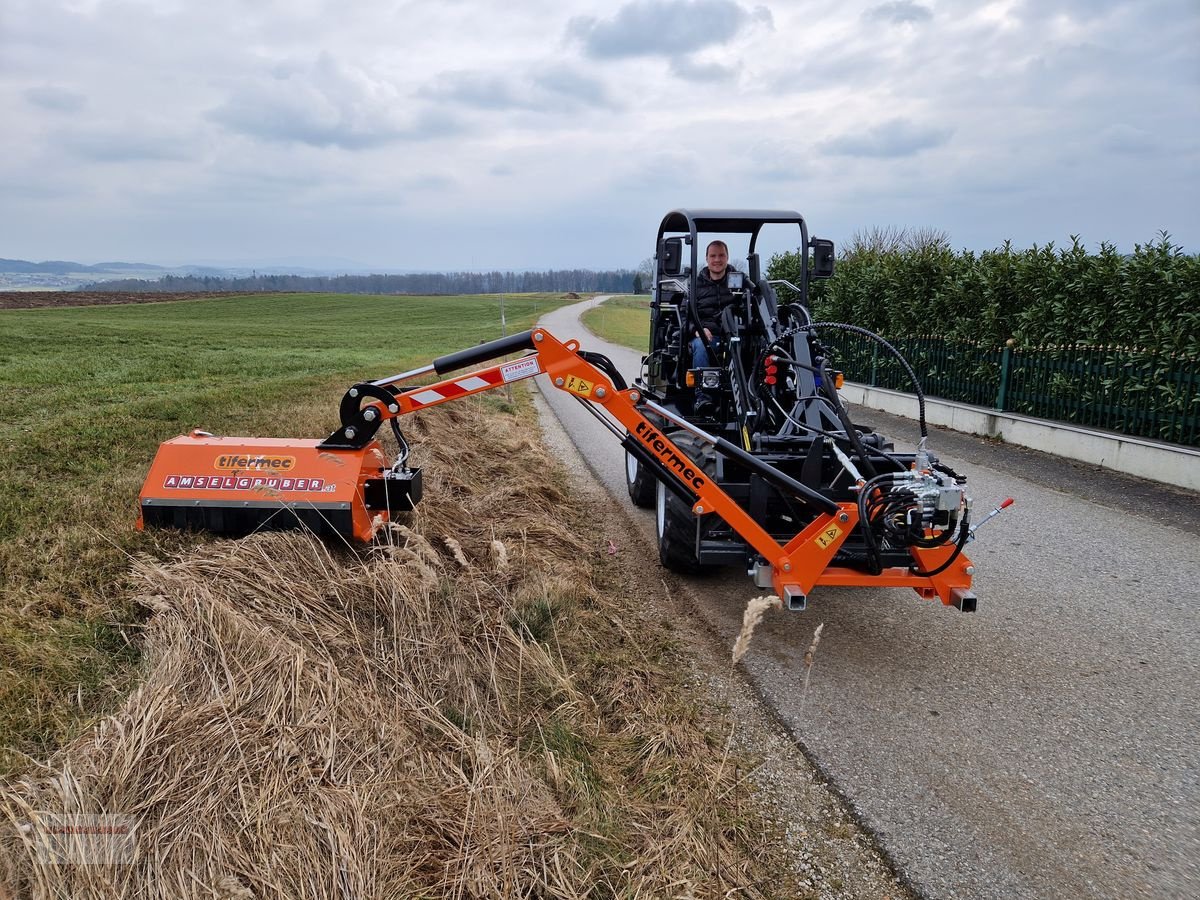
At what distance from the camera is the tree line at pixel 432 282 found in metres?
98.9

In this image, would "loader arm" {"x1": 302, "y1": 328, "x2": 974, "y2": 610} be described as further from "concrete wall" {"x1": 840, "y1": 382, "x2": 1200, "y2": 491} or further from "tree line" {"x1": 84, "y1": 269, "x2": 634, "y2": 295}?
"tree line" {"x1": 84, "y1": 269, "x2": 634, "y2": 295}

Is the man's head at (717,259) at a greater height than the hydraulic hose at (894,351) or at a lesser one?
greater

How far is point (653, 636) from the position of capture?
4270mm

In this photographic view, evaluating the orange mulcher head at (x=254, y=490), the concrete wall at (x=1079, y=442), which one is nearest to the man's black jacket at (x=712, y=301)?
the orange mulcher head at (x=254, y=490)

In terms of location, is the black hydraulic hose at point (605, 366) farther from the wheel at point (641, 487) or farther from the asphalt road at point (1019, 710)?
the wheel at point (641, 487)

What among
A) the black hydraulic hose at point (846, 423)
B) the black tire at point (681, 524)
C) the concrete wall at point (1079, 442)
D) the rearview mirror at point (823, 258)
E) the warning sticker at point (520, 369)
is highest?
the rearview mirror at point (823, 258)

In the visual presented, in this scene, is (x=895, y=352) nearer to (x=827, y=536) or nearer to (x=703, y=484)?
(x=827, y=536)

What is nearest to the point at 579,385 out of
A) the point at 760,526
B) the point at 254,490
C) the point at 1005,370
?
the point at 760,526

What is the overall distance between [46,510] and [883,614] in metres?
5.29

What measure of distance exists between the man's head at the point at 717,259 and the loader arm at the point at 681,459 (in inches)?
91.7

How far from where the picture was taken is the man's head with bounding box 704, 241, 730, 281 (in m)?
6.50

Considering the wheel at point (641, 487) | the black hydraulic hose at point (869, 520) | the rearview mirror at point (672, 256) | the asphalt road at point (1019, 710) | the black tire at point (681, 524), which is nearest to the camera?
the asphalt road at point (1019, 710)

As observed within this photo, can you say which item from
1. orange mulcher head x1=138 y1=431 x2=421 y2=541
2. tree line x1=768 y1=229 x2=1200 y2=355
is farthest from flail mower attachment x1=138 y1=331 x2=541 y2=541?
tree line x1=768 y1=229 x2=1200 y2=355

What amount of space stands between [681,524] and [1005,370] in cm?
783
